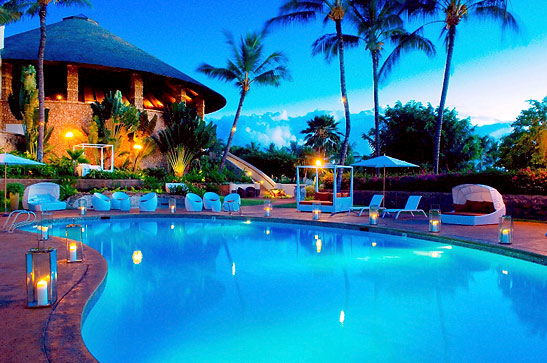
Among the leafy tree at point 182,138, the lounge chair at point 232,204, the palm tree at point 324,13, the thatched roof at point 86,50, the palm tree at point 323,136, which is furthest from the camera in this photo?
the palm tree at point 323,136

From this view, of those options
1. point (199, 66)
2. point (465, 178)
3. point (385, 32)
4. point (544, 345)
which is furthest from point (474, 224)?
point (199, 66)

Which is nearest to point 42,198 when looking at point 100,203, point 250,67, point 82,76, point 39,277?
point 100,203

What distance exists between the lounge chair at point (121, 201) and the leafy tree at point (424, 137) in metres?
19.8

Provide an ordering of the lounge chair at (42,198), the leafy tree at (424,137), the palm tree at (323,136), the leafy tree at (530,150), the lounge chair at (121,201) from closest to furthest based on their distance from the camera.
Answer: the lounge chair at (42,198), the leafy tree at (530,150), the lounge chair at (121,201), the leafy tree at (424,137), the palm tree at (323,136)

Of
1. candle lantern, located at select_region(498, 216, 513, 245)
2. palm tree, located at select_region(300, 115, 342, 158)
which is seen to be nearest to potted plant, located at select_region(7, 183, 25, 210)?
→ candle lantern, located at select_region(498, 216, 513, 245)

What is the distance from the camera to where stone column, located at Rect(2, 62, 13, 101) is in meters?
22.2

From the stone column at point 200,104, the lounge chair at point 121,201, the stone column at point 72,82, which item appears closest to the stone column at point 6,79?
the stone column at point 72,82

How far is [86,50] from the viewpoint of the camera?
947 inches

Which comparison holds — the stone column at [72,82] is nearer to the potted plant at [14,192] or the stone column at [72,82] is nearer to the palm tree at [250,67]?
the palm tree at [250,67]

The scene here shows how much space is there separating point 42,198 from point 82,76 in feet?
54.3

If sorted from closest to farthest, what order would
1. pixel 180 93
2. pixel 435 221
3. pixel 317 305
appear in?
pixel 317 305 < pixel 435 221 < pixel 180 93

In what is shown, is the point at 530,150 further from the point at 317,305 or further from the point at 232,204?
the point at 317,305

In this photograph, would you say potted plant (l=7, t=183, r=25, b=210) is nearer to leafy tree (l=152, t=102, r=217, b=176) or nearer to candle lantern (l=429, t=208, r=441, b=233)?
leafy tree (l=152, t=102, r=217, b=176)

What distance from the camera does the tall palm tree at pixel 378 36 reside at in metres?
19.3
